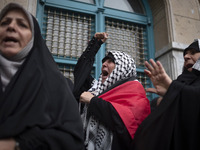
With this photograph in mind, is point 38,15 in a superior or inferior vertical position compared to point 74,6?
inferior

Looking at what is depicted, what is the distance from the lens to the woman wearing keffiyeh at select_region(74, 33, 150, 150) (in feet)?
4.81

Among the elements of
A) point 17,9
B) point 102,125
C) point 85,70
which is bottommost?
point 102,125

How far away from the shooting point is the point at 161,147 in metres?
1.26

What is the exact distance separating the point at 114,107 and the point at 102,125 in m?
0.22

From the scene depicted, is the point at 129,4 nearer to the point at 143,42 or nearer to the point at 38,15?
the point at 143,42

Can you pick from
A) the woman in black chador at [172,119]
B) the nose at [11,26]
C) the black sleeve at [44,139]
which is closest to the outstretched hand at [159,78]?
the woman in black chador at [172,119]

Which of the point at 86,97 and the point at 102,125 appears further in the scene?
the point at 86,97

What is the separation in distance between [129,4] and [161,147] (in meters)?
3.20

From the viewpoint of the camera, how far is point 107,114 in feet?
4.93

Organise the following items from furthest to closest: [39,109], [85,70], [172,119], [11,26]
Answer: [85,70], [172,119], [11,26], [39,109]

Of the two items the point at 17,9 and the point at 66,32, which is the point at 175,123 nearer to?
the point at 17,9

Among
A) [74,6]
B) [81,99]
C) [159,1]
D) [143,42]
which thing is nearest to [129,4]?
[159,1]

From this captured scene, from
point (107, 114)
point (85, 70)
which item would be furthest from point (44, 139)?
point (85, 70)

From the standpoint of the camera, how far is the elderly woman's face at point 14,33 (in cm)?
99
